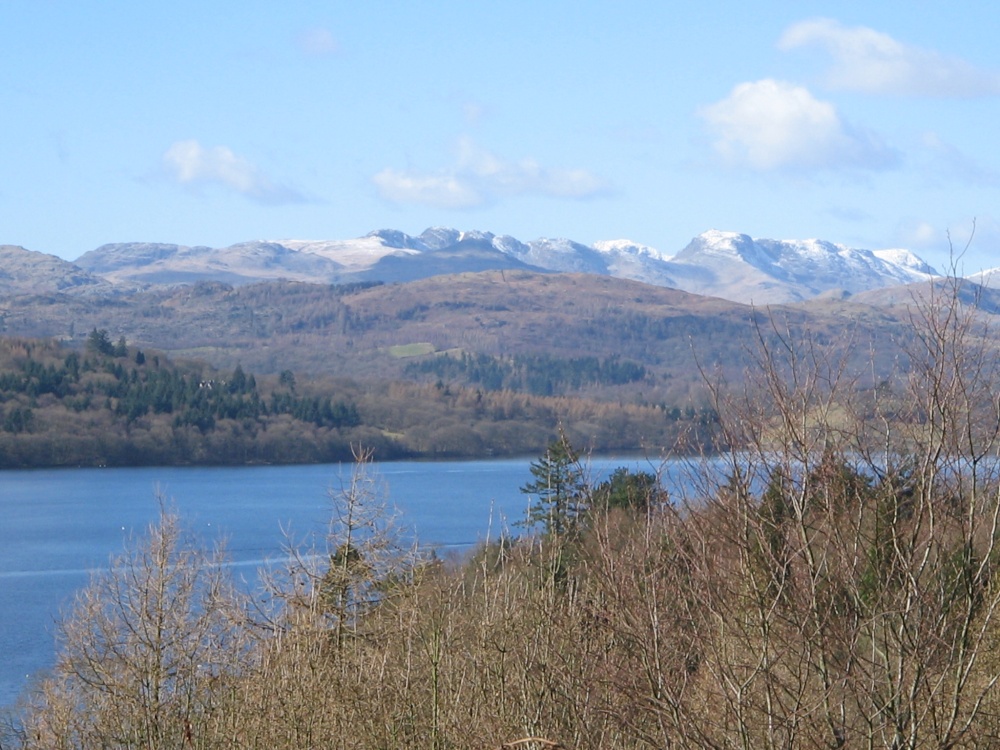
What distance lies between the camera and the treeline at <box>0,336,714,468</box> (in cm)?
9106

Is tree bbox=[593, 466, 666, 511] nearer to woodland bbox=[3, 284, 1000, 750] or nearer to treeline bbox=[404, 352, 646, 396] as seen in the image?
woodland bbox=[3, 284, 1000, 750]

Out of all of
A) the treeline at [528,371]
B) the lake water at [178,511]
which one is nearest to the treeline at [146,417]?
the lake water at [178,511]

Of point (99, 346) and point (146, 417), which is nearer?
point (146, 417)

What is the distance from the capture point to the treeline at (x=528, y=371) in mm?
171375

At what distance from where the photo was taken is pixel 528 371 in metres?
180

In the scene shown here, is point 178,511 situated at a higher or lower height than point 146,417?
lower

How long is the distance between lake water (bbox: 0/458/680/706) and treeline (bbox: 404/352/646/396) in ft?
248

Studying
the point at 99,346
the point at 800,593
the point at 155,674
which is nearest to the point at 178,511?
the point at 155,674

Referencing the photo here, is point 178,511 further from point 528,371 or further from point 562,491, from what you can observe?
point 528,371

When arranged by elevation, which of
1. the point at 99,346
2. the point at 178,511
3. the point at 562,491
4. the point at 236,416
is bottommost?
the point at 178,511

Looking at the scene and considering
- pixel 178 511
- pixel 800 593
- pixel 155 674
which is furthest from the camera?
pixel 178 511

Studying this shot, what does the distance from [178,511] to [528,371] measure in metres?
144

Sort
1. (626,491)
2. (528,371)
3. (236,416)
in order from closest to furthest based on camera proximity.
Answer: (626,491), (236,416), (528,371)

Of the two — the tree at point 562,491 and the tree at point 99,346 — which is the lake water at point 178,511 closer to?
the tree at point 562,491
